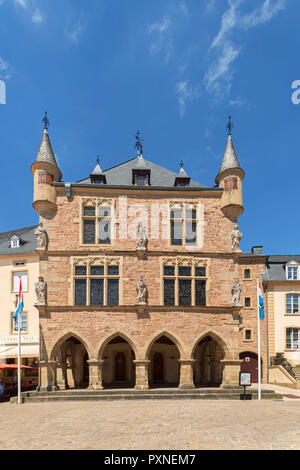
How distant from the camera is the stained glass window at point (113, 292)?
826 inches

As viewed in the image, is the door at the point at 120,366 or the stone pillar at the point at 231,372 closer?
the stone pillar at the point at 231,372

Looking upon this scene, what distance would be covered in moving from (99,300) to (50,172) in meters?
8.19

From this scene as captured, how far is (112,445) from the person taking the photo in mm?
9086

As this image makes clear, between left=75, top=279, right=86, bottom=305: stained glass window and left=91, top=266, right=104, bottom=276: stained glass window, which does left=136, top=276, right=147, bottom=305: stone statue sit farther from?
left=75, top=279, right=86, bottom=305: stained glass window

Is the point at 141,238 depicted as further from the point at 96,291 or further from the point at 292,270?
the point at 292,270

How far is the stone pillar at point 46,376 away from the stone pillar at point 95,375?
198 centimetres

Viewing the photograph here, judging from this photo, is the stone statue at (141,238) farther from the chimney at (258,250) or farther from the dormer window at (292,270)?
the dormer window at (292,270)

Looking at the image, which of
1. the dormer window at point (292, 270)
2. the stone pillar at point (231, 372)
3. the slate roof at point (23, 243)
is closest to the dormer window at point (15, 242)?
the slate roof at point (23, 243)

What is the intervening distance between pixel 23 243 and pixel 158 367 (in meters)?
15.1

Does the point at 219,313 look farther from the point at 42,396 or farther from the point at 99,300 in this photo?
the point at 42,396

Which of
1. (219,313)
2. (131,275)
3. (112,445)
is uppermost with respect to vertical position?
(131,275)

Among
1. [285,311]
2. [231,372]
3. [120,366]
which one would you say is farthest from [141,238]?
[285,311]
